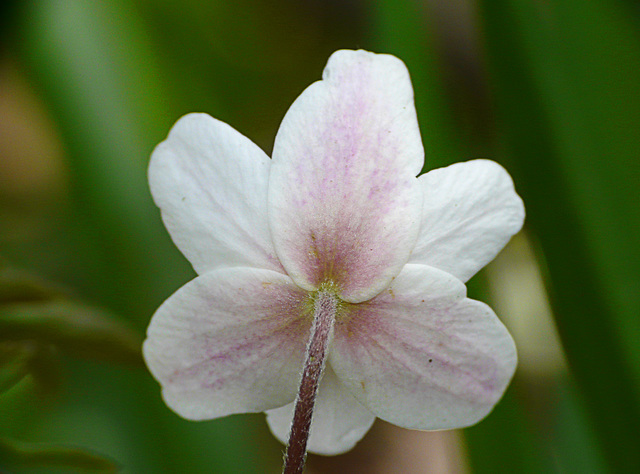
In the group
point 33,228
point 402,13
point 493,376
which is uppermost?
point 402,13

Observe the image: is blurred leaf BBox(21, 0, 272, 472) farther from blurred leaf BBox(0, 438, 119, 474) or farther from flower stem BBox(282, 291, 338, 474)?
flower stem BBox(282, 291, 338, 474)

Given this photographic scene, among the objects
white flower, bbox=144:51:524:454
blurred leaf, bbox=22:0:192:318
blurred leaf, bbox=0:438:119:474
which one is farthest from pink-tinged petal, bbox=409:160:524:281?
blurred leaf, bbox=22:0:192:318

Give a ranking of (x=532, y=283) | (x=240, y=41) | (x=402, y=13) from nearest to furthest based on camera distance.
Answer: (x=402, y=13)
(x=532, y=283)
(x=240, y=41)

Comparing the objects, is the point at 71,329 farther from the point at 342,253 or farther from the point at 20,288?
the point at 342,253

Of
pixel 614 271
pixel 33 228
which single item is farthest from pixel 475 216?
pixel 33 228

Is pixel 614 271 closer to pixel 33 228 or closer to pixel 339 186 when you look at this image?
pixel 339 186

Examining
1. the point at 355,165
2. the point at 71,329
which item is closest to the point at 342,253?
the point at 355,165
